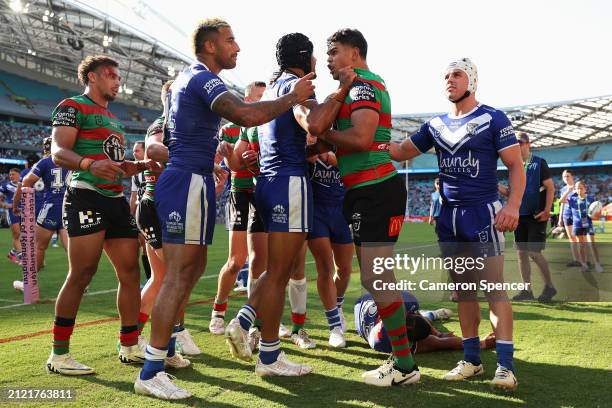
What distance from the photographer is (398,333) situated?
12.9ft

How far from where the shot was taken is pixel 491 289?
3.95 meters

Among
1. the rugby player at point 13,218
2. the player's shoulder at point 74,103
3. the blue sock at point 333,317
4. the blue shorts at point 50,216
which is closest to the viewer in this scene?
the player's shoulder at point 74,103

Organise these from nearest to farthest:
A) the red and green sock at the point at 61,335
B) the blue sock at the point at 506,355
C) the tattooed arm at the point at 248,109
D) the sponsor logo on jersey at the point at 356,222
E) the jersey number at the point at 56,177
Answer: the tattooed arm at the point at 248,109 < the blue sock at the point at 506,355 < the sponsor logo on jersey at the point at 356,222 < the red and green sock at the point at 61,335 < the jersey number at the point at 56,177

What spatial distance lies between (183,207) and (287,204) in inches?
30.4

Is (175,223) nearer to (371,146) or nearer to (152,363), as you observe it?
(152,363)

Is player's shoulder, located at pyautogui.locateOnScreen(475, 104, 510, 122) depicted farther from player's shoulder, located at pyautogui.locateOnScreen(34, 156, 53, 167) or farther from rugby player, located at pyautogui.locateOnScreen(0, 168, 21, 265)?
rugby player, located at pyautogui.locateOnScreen(0, 168, 21, 265)

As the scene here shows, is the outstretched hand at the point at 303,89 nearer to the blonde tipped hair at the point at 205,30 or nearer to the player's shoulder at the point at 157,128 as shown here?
the blonde tipped hair at the point at 205,30

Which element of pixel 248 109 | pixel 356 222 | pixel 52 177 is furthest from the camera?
pixel 52 177

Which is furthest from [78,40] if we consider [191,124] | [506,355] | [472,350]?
[506,355]

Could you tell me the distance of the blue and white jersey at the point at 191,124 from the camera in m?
3.72

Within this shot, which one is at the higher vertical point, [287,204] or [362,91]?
[362,91]

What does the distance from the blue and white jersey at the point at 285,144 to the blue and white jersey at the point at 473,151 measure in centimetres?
111

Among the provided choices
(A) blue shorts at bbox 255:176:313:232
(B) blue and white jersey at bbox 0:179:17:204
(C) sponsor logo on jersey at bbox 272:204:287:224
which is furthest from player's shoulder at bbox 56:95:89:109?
(B) blue and white jersey at bbox 0:179:17:204

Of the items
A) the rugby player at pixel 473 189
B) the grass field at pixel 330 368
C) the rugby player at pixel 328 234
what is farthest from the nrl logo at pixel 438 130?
the grass field at pixel 330 368
